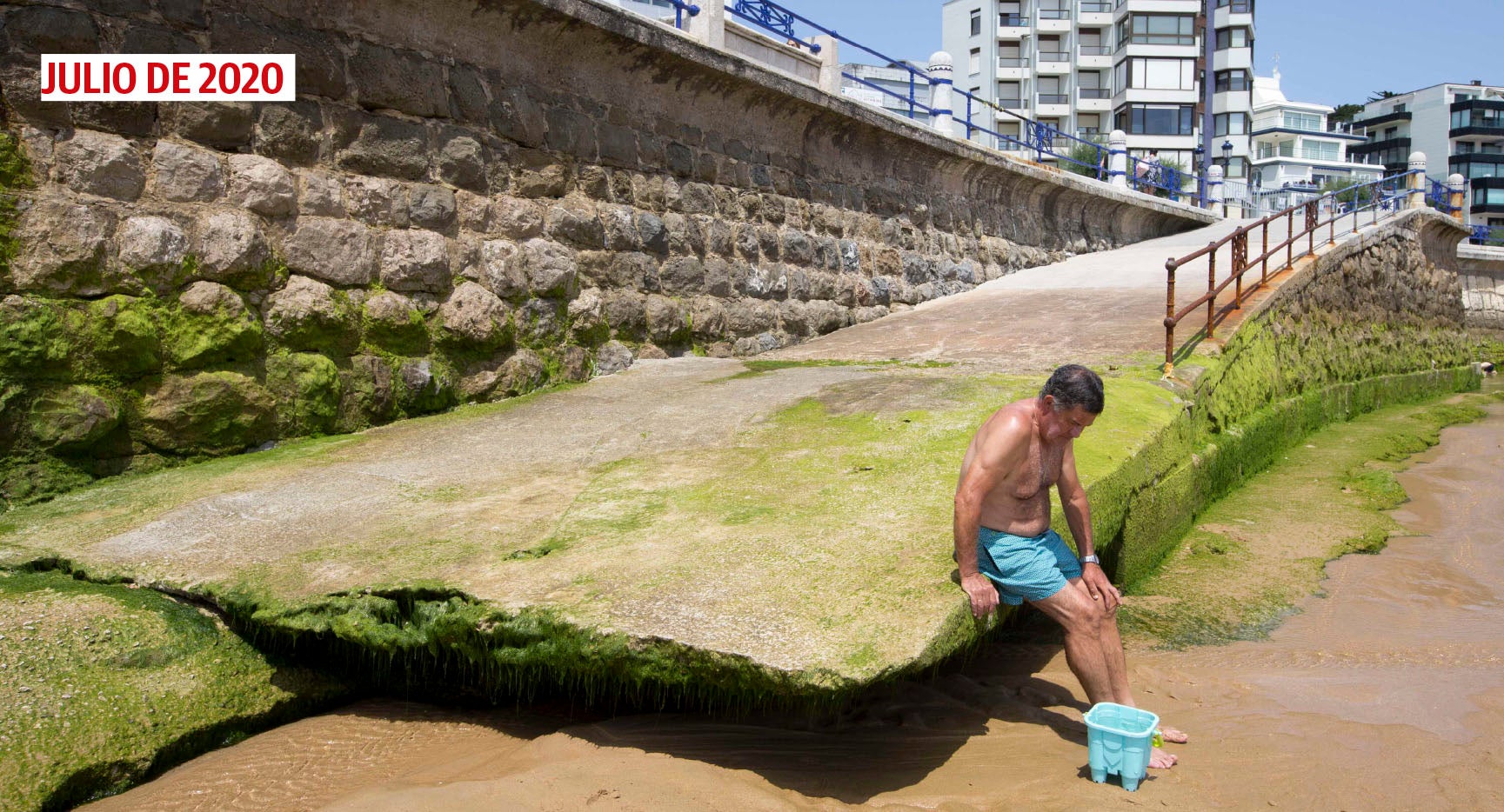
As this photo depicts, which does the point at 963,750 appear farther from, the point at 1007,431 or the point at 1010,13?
the point at 1010,13

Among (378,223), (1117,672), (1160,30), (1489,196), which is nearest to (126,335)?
(378,223)

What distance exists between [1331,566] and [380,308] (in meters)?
5.46

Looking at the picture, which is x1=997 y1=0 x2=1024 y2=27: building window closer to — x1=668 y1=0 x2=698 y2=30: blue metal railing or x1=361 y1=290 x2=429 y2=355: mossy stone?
x1=668 y1=0 x2=698 y2=30: blue metal railing

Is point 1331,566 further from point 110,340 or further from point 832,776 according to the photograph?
point 110,340

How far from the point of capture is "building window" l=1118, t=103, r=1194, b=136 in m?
49.6

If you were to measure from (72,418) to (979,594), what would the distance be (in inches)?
155

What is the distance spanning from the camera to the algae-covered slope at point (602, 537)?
3.00 metres

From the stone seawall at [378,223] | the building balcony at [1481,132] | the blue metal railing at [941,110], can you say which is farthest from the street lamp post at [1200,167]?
the building balcony at [1481,132]

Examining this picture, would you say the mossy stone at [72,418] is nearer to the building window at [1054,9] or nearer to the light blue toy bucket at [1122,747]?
the light blue toy bucket at [1122,747]

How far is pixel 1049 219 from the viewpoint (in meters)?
14.4

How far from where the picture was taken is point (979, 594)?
3180 mm

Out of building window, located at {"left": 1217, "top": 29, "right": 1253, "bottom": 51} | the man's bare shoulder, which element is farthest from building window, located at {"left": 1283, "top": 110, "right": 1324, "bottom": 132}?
the man's bare shoulder

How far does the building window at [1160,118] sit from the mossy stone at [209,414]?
167ft

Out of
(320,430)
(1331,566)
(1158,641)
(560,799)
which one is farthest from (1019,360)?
(560,799)
